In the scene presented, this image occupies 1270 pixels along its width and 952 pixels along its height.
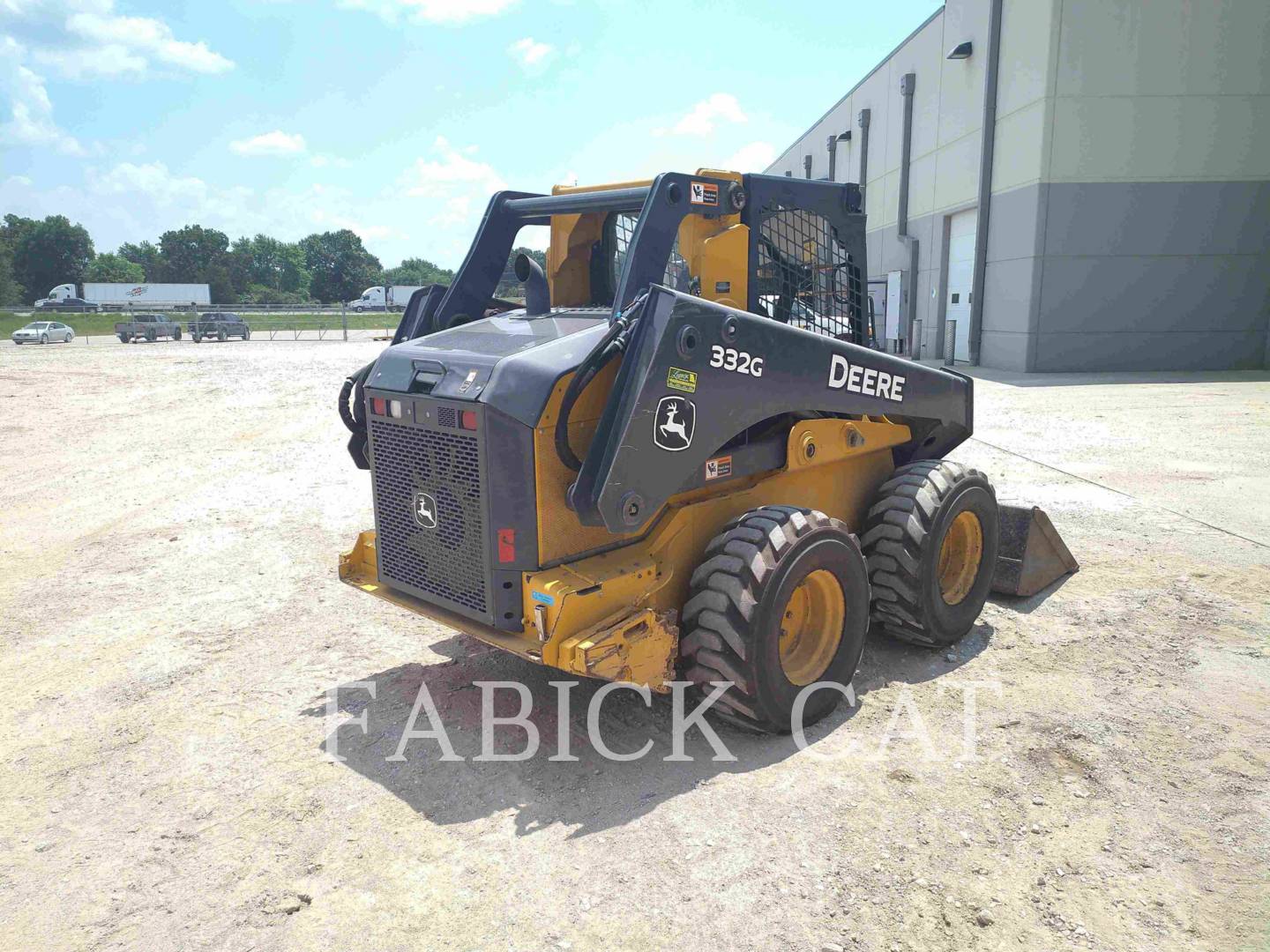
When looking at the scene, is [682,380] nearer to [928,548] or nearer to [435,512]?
[435,512]

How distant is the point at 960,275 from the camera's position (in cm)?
2505

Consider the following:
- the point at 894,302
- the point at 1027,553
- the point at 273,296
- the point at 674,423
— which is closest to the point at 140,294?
the point at 273,296

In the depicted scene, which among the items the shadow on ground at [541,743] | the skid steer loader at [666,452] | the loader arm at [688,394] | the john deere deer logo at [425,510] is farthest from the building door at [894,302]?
the john deere deer logo at [425,510]

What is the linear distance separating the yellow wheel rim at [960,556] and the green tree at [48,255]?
104 metres

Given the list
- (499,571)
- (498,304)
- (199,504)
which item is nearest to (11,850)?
(499,571)

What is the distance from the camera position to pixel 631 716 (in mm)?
4566

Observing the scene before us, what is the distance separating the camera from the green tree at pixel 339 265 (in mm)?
110312

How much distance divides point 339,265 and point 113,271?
990 inches

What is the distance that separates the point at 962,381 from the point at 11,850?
5.40 metres

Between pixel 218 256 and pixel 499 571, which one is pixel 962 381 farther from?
pixel 218 256

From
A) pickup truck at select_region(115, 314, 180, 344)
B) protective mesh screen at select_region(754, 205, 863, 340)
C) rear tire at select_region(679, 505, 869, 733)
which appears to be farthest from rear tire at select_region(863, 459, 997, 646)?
pickup truck at select_region(115, 314, 180, 344)

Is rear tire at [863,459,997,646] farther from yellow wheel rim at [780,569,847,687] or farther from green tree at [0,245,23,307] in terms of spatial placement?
green tree at [0,245,23,307]

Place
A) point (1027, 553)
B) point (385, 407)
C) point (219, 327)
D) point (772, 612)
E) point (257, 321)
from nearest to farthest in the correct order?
point (772, 612), point (385, 407), point (1027, 553), point (219, 327), point (257, 321)

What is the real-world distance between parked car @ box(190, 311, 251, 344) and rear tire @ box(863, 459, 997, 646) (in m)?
44.0
